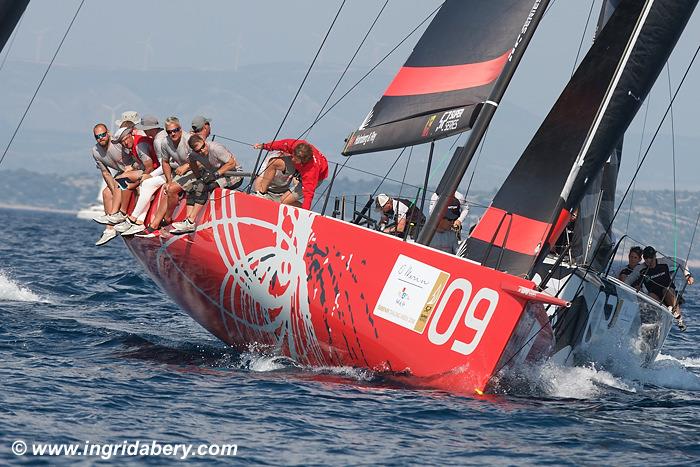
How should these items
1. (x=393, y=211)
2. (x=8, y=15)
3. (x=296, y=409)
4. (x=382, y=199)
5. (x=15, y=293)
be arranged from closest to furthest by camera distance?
(x=296, y=409), (x=8, y=15), (x=382, y=199), (x=393, y=211), (x=15, y=293)

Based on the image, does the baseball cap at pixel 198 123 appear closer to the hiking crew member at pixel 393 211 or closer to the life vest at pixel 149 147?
the life vest at pixel 149 147

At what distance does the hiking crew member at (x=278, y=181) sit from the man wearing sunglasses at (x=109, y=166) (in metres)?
1.42

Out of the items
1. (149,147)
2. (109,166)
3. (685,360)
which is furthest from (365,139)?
(685,360)

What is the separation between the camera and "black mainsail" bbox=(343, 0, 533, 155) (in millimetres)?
8727

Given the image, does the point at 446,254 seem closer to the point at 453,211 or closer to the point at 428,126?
the point at 428,126

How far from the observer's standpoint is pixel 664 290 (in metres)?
11.8

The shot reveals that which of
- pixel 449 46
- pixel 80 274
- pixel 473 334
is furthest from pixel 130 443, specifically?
pixel 80 274

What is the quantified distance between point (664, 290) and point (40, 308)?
6.19 m

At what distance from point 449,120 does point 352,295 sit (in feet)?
4.58

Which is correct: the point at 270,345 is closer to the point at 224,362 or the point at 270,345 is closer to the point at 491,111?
the point at 224,362

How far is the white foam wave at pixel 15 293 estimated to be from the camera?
13234 millimetres

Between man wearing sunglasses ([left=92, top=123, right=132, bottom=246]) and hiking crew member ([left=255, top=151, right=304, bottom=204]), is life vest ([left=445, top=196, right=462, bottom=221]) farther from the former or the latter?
man wearing sunglasses ([left=92, top=123, right=132, bottom=246])

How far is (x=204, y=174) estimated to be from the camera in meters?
9.94

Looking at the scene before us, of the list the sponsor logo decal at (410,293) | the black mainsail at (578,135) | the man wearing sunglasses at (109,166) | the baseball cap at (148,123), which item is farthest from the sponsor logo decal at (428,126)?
the man wearing sunglasses at (109,166)
